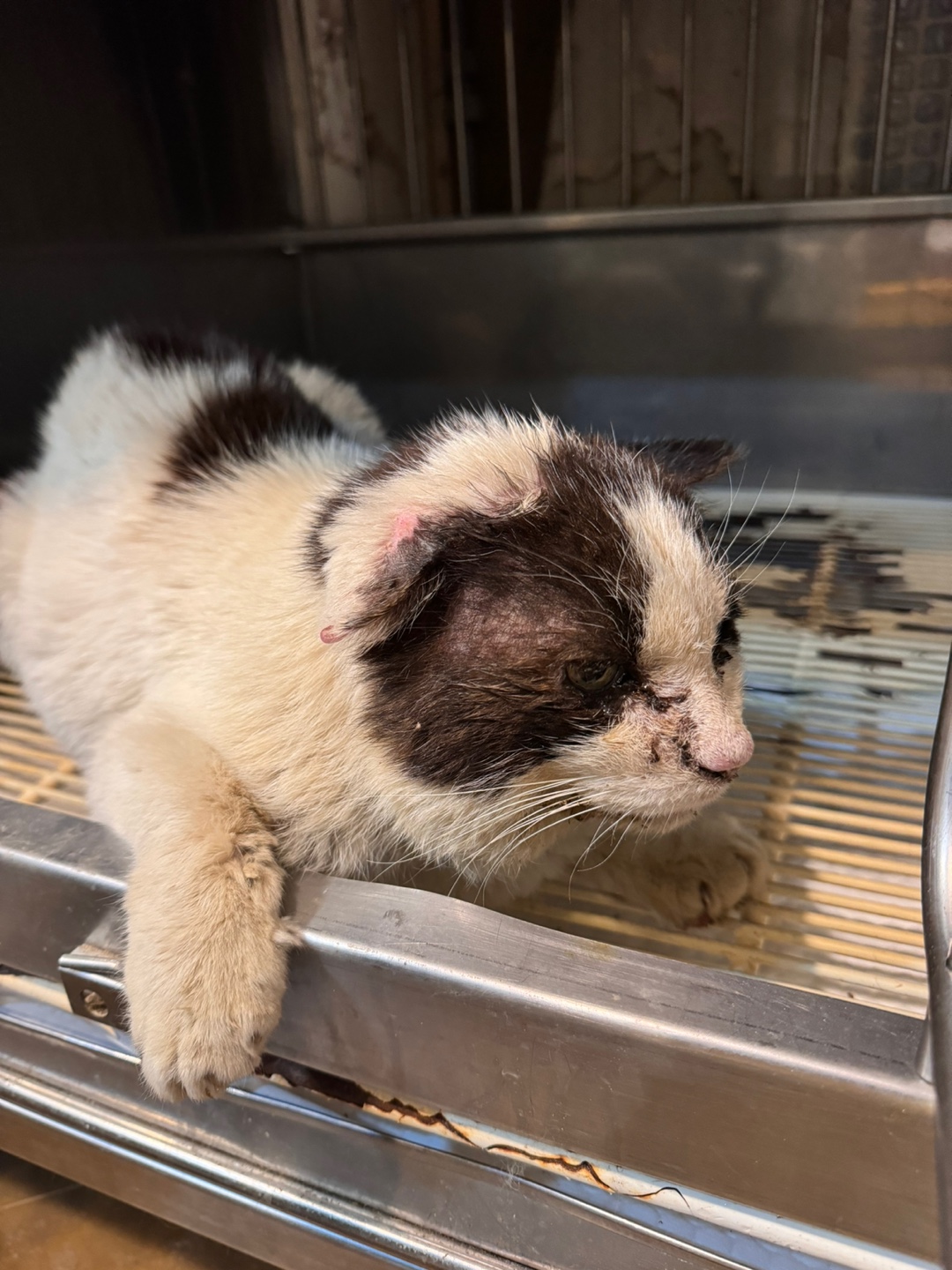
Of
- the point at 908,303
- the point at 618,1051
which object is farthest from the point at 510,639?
the point at 908,303

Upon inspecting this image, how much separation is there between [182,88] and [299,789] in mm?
1292

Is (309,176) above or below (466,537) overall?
above

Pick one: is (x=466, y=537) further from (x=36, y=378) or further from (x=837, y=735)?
(x=36, y=378)

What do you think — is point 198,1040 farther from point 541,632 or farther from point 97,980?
point 541,632

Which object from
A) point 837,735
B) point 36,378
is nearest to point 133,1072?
point 837,735

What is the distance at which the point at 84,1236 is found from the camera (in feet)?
3.08

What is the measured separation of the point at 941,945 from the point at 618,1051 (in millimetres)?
215

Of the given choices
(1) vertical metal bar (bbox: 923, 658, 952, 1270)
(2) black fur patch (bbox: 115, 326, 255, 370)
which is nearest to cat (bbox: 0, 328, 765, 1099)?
(1) vertical metal bar (bbox: 923, 658, 952, 1270)

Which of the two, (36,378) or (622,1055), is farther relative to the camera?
(36,378)

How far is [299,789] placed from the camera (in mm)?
794

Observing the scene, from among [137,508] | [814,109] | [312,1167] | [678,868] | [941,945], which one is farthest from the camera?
[814,109]

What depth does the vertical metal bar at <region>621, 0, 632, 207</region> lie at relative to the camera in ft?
4.51

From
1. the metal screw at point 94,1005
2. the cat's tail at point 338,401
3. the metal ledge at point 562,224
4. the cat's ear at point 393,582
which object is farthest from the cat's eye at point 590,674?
the metal ledge at point 562,224

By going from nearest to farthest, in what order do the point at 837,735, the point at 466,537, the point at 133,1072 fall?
the point at 466,537 → the point at 133,1072 → the point at 837,735
